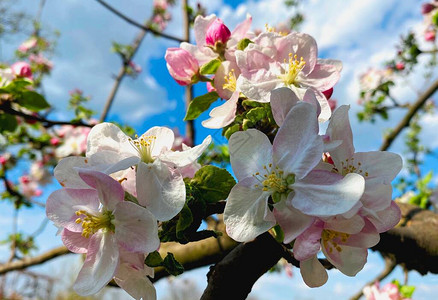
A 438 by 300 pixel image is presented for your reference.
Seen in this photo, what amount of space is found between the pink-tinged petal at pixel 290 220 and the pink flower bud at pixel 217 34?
0.46m

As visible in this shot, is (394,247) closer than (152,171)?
No

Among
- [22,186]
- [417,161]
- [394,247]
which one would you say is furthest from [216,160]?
[417,161]

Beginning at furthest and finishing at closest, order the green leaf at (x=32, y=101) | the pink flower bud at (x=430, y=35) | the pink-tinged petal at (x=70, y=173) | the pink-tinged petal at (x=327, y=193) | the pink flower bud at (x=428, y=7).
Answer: the pink flower bud at (x=430, y=35) < the pink flower bud at (x=428, y=7) < the green leaf at (x=32, y=101) < the pink-tinged petal at (x=70, y=173) < the pink-tinged petal at (x=327, y=193)

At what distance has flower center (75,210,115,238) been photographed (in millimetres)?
573

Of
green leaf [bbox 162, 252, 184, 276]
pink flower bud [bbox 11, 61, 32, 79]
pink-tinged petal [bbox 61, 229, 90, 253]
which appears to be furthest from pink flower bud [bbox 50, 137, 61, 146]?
green leaf [bbox 162, 252, 184, 276]

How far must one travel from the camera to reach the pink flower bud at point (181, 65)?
867 millimetres

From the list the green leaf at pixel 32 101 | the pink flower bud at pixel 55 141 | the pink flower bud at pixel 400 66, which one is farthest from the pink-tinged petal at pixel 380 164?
the pink flower bud at pixel 400 66

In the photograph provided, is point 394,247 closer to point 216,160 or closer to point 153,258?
point 216,160

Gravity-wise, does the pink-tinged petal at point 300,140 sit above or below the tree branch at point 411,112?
above

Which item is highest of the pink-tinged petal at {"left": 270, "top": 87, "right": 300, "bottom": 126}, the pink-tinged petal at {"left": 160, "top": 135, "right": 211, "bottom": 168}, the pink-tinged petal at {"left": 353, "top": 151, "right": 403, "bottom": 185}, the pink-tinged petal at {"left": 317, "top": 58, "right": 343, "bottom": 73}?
the pink-tinged petal at {"left": 317, "top": 58, "right": 343, "bottom": 73}

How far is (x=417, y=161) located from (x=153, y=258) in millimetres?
4708

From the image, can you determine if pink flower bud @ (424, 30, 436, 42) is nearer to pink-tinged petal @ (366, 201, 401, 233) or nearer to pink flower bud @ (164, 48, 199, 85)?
pink flower bud @ (164, 48, 199, 85)

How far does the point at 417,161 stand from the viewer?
458 centimetres

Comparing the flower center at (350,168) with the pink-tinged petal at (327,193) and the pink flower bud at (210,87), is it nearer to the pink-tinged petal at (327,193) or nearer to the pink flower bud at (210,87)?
the pink-tinged petal at (327,193)
